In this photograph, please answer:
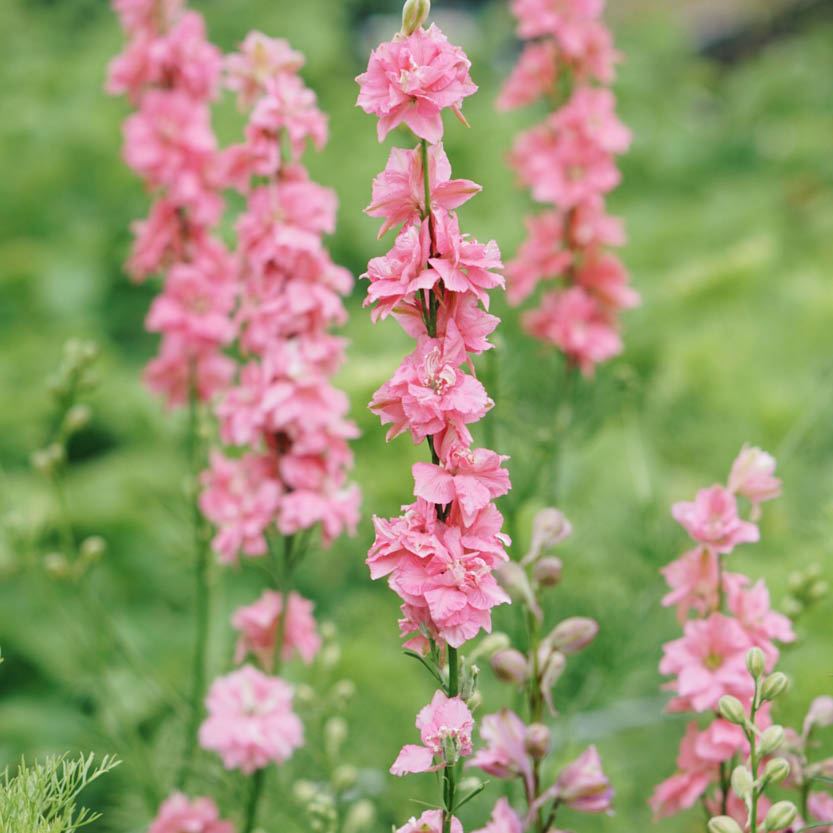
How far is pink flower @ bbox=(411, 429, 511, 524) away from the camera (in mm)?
434

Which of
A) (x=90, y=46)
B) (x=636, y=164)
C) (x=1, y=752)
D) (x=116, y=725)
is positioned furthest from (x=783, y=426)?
(x=90, y=46)

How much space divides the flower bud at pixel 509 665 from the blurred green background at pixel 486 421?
0.25 m

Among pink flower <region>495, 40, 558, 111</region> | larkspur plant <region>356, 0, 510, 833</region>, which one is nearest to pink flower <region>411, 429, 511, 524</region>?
larkspur plant <region>356, 0, 510, 833</region>

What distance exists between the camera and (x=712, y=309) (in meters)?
1.75

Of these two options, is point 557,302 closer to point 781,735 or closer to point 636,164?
point 781,735

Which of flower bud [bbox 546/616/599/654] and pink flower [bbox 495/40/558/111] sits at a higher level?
pink flower [bbox 495/40/558/111]

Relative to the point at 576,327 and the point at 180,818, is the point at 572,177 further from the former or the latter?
the point at 180,818

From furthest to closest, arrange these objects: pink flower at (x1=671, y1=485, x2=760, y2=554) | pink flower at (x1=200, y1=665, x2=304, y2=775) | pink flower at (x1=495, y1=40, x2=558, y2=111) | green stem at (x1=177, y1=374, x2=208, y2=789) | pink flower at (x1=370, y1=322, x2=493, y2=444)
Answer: pink flower at (x1=495, y1=40, x2=558, y2=111) → green stem at (x1=177, y1=374, x2=208, y2=789) → pink flower at (x1=200, y1=665, x2=304, y2=775) → pink flower at (x1=671, y1=485, x2=760, y2=554) → pink flower at (x1=370, y1=322, x2=493, y2=444)

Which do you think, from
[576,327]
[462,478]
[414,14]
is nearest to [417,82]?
[414,14]

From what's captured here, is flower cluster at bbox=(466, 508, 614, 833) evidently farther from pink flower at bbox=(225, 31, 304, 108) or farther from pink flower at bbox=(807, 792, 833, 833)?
pink flower at bbox=(225, 31, 304, 108)

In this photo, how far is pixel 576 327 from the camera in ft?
3.02

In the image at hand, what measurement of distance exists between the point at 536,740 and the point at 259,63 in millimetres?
Answer: 467

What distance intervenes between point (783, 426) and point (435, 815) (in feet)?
3.63

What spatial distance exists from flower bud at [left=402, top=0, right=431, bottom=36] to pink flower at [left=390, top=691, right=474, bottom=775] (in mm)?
272
